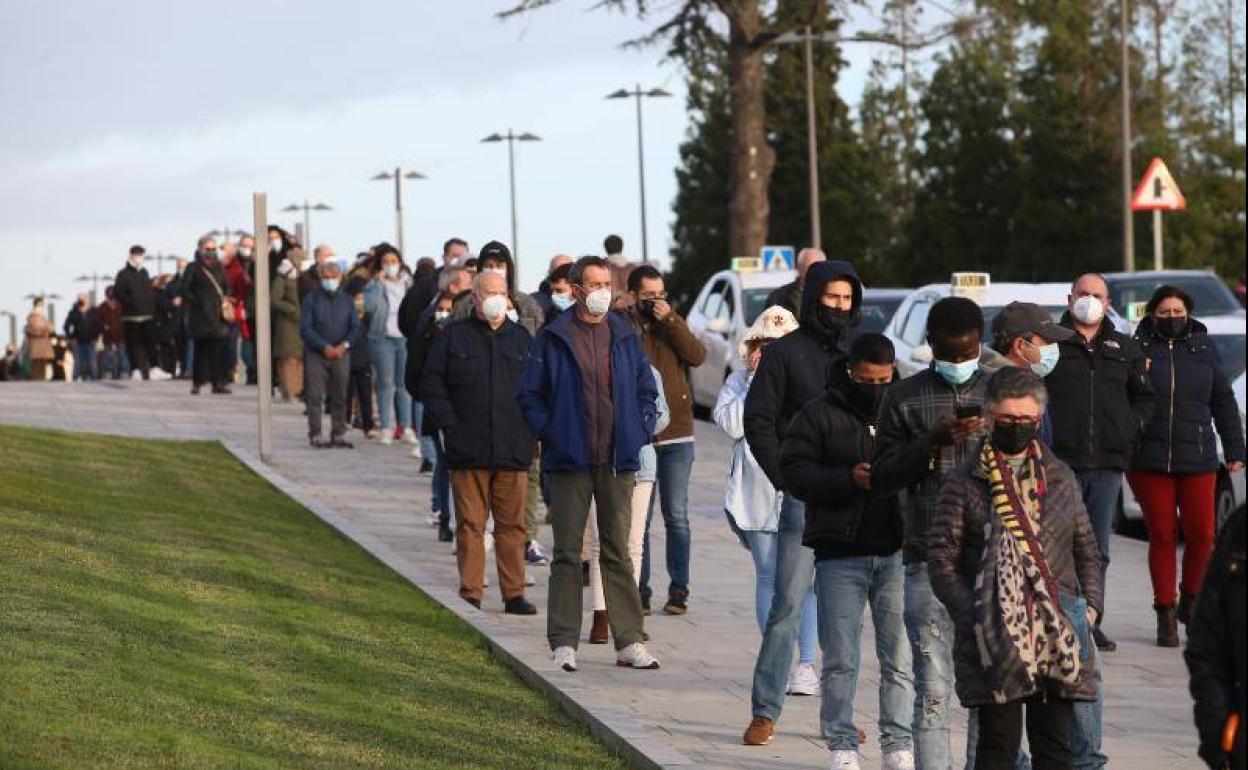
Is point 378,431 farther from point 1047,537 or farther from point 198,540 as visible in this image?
point 1047,537

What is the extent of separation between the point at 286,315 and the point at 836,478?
855 inches

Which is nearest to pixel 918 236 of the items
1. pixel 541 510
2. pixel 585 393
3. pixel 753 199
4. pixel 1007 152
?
pixel 1007 152

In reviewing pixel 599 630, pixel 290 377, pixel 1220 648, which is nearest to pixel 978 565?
pixel 1220 648

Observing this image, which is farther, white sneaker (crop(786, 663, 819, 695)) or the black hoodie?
white sneaker (crop(786, 663, 819, 695))

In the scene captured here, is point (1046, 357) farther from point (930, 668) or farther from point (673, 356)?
point (673, 356)

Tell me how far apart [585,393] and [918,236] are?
6787 centimetres

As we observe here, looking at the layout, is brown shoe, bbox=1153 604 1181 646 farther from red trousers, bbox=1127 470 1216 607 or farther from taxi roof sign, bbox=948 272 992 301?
taxi roof sign, bbox=948 272 992 301

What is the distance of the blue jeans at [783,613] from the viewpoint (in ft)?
34.0

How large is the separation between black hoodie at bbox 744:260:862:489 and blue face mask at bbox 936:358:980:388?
1.68 m

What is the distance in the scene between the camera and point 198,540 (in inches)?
656

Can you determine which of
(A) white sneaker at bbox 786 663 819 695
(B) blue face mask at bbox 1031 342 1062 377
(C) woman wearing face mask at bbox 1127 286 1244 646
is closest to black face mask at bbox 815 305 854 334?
(B) blue face mask at bbox 1031 342 1062 377

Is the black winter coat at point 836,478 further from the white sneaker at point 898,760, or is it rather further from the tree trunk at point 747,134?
the tree trunk at point 747,134

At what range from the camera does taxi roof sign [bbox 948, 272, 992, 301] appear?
21469mm

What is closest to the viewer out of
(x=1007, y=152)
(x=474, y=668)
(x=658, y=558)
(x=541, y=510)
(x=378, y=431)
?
(x=474, y=668)
